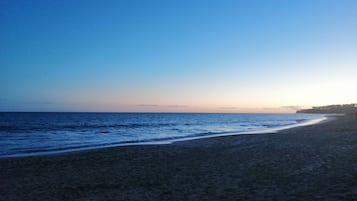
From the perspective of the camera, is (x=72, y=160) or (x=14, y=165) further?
(x=72, y=160)

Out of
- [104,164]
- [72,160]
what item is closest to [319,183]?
[104,164]

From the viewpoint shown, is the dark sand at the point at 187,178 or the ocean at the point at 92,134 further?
the ocean at the point at 92,134

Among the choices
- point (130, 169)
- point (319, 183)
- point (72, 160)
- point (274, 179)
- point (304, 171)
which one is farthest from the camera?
point (72, 160)

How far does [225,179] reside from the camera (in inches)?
496

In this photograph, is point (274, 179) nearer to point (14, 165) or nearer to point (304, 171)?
point (304, 171)

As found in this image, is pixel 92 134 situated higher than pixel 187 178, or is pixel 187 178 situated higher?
pixel 187 178

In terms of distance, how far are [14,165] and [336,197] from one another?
14587 mm

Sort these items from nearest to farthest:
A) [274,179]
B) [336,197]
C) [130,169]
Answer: [336,197] → [274,179] → [130,169]

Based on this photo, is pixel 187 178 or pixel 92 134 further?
pixel 92 134

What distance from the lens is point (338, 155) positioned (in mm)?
17188

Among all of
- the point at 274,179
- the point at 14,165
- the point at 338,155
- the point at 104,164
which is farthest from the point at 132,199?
the point at 338,155

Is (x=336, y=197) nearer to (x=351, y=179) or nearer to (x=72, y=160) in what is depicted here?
(x=351, y=179)

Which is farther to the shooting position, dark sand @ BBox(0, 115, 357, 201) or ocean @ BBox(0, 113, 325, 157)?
ocean @ BBox(0, 113, 325, 157)

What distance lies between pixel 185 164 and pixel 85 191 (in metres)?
6.33
